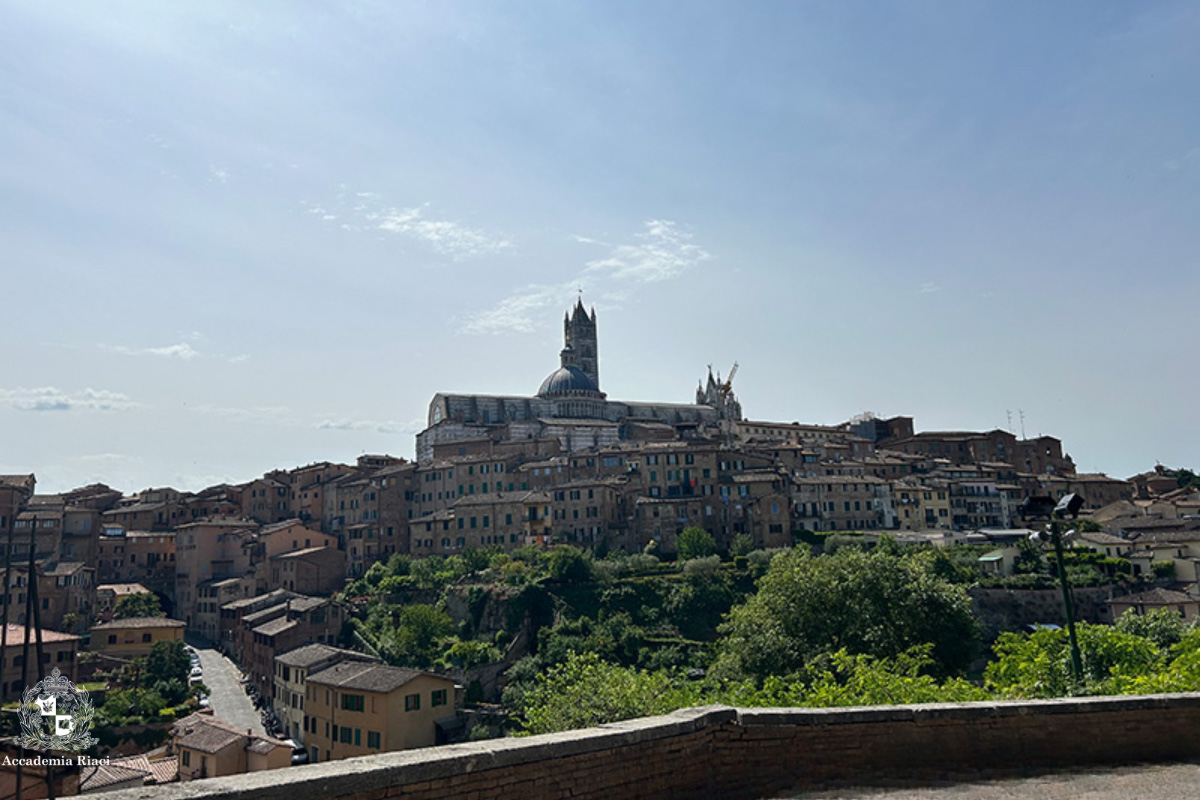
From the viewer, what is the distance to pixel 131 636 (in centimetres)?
5462

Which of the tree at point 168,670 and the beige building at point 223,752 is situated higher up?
the tree at point 168,670

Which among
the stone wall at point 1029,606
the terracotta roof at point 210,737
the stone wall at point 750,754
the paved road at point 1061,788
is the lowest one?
→ the terracotta roof at point 210,737

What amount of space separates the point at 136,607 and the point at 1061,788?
62.7 meters

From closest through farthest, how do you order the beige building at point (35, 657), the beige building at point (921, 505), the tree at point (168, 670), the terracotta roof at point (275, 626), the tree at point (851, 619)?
the tree at point (851, 619) → the beige building at point (35, 657) → the tree at point (168, 670) → the terracotta roof at point (275, 626) → the beige building at point (921, 505)

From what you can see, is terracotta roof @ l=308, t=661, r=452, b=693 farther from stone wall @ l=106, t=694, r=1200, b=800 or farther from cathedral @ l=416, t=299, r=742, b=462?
cathedral @ l=416, t=299, r=742, b=462

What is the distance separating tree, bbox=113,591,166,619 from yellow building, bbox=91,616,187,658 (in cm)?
289

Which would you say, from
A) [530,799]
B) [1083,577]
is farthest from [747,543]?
[530,799]

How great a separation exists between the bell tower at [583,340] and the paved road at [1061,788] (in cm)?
11482

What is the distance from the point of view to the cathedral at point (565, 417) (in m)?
93.5

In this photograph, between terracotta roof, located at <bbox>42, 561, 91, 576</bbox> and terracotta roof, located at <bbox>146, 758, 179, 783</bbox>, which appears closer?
terracotta roof, located at <bbox>146, 758, 179, 783</bbox>

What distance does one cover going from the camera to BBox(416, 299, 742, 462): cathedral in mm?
93500

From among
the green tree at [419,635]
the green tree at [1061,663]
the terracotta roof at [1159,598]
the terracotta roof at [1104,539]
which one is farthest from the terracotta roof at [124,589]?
the terracotta roof at [1104,539]

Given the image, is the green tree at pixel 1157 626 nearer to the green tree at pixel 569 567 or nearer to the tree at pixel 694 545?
the tree at pixel 694 545

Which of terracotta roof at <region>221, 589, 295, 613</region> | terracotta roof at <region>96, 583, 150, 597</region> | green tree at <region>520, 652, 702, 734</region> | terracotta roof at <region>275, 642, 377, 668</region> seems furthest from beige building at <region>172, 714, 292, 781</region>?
terracotta roof at <region>96, 583, 150, 597</region>
